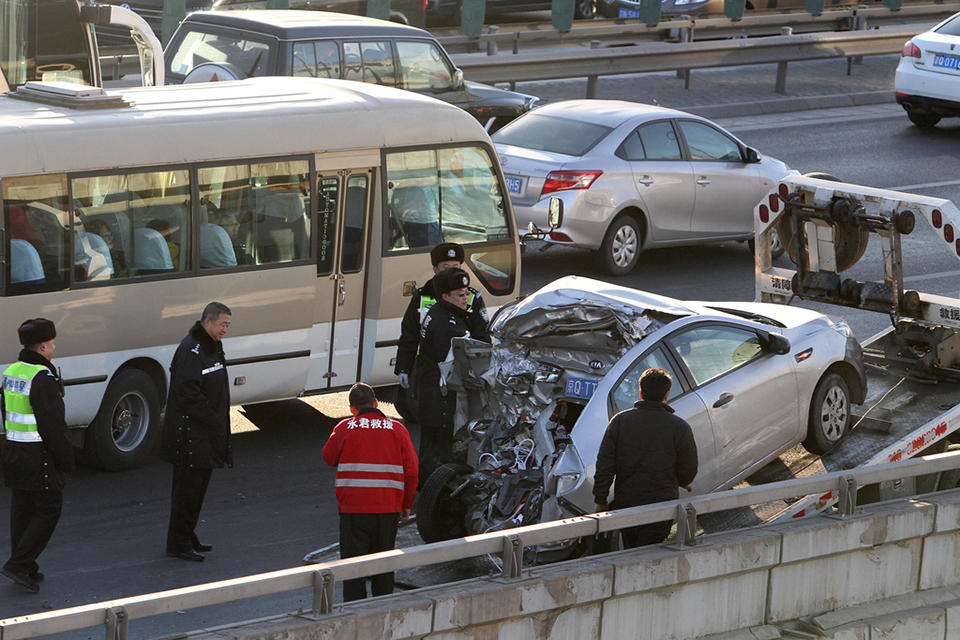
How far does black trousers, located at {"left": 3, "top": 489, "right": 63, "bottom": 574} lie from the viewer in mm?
9148

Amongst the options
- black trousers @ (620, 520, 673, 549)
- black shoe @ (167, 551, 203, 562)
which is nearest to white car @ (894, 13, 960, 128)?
black trousers @ (620, 520, 673, 549)

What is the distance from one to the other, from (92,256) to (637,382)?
4.00 m

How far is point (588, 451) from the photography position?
942cm

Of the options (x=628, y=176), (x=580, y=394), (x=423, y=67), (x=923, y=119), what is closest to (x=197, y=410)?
(x=580, y=394)

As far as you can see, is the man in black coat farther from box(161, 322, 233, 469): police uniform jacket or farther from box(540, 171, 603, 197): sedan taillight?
box(540, 171, 603, 197): sedan taillight

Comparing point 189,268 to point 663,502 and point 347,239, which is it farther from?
point 663,502

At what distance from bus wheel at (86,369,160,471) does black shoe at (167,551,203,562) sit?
1740mm

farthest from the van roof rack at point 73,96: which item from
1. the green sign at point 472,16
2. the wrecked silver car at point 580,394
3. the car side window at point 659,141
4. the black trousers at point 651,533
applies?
the green sign at point 472,16

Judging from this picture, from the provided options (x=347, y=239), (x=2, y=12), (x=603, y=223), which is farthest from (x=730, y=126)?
(x=347, y=239)

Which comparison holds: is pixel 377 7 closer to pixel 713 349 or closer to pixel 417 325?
pixel 417 325

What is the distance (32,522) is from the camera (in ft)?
30.1

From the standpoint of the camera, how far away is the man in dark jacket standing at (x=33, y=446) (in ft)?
29.8

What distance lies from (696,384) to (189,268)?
3.85 metres

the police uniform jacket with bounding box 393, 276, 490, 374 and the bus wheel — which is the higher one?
the police uniform jacket with bounding box 393, 276, 490, 374
